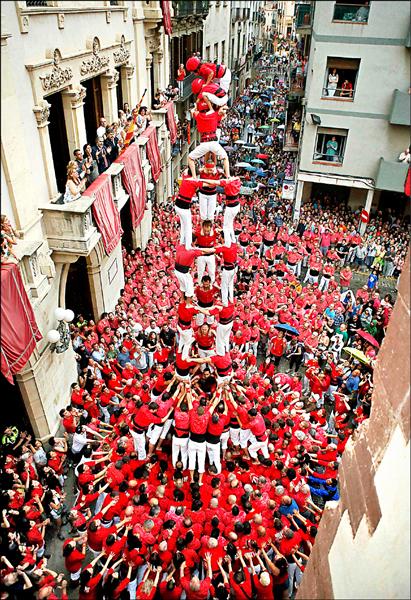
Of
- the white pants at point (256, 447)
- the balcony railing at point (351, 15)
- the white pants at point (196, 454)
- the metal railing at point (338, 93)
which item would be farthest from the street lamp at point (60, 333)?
the metal railing at point (338, 93)

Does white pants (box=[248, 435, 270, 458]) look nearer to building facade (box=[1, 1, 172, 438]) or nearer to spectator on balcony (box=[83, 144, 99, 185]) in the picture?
building facade (box=[1, 1, 172, 438])

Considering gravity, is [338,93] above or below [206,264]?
above

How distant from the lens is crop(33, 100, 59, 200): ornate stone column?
436 inches

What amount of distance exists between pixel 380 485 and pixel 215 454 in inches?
267

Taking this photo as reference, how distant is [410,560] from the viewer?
400 centimetres

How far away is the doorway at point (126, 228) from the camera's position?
20125mm

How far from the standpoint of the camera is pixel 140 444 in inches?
428

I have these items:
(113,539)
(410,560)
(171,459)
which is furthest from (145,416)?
(410,560)

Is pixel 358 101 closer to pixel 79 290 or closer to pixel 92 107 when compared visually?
pixel 92 107

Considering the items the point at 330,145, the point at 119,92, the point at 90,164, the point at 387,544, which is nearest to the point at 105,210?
the point at 90,164

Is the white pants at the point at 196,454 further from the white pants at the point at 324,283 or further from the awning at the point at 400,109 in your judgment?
the awning at the point at 400,109

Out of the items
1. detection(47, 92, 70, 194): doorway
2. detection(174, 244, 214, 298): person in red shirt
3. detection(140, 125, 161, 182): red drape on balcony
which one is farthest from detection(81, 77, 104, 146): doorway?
detection(174, 244, 214, 298): person in red shirt

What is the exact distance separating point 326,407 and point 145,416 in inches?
245

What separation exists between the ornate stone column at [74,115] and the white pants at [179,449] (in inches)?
355
